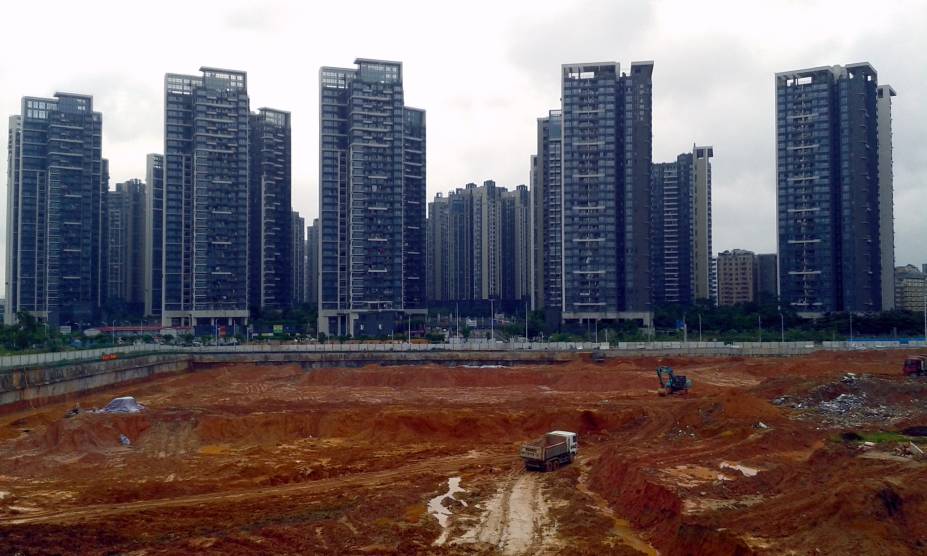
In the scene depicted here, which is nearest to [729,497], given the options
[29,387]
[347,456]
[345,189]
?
[347,456]

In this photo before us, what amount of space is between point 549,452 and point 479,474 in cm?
337

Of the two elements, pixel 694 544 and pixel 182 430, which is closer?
pixel 694 544

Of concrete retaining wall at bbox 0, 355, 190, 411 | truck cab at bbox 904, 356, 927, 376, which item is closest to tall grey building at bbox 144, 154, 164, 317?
concrete retaining wall at bbox 0, 355, 190, 411

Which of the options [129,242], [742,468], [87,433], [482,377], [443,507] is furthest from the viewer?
[129,242]

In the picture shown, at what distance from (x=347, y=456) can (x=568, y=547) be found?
18.2m

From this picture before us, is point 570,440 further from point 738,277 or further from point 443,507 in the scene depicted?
point 738,277

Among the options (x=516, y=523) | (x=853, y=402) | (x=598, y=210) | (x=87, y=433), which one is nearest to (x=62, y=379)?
(x=87, y=433)

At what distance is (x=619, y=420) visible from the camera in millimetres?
45188

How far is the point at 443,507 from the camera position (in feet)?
89.8

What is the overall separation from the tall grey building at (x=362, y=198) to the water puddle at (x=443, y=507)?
85.9 meters

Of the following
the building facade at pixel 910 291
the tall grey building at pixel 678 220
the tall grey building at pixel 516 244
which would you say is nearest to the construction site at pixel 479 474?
the tall grey building at pixel 678 220

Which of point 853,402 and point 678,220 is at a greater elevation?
point 678,220

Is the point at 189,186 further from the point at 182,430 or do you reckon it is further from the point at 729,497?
the point at 729,497

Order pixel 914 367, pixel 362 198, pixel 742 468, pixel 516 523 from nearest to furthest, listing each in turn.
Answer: pixel 516 523, pixel 742 468, pixel 914 367, pixel 362 198
